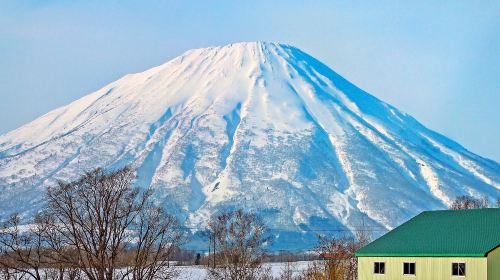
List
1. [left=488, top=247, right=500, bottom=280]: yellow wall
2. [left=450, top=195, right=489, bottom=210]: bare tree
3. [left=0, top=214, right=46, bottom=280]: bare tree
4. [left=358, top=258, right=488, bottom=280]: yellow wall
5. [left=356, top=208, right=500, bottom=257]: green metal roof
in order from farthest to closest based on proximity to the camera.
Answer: [left=450, top=195, right=489, bottom=210]: bare tree < [left=356, top=208, right=500, bottom=257]: green metal roof < [left=358, top=258, right=488, bottom=280]: yellow wall < [left=488, top=247, right=500, bottom=280]: yellow wall < [left=0, top=214, right=46, bottom=280]: bare tree

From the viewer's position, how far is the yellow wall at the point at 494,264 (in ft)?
140

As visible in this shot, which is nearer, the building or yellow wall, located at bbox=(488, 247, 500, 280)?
yellow wall, located at bbox=(488, 247, 500, 280)

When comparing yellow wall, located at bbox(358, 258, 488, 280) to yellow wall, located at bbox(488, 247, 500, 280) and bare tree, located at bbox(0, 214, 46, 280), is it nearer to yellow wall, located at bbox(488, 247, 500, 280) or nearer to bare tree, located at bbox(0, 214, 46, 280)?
yellow wall, located at bbox(488, 247, 500, 280)

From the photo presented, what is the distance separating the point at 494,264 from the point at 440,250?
2.80 meters

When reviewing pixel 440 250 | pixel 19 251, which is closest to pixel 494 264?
pixel 440 250

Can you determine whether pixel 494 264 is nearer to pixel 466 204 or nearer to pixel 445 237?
pixel 445 237

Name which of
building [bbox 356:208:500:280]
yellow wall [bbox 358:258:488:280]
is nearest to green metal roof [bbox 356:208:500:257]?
building [bbox 356:208:500:280]

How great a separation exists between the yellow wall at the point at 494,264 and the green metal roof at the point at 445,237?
441 mm

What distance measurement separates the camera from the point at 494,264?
141 feet

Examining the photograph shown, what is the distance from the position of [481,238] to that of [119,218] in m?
20.0

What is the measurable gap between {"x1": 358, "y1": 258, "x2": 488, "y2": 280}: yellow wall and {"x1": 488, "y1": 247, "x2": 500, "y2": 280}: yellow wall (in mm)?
148

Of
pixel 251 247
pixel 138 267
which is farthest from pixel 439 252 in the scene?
pixel 138 267

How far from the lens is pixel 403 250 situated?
1823 inches

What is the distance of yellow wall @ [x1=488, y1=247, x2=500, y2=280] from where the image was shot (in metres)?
42.5
